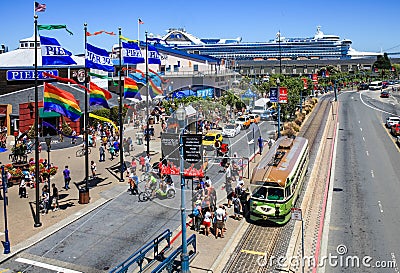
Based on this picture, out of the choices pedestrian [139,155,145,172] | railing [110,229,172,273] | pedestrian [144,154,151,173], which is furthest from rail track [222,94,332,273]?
pedestrian [139,155,145,172]

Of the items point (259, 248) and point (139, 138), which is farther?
point (139, 138)

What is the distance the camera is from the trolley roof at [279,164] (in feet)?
68.7

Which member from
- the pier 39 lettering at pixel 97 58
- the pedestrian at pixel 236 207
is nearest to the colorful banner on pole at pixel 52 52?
the pier 39 lettering at pixel 97 58

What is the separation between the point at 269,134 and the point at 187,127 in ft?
95.0

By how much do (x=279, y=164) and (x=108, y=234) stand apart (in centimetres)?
900

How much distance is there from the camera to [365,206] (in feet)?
82.5

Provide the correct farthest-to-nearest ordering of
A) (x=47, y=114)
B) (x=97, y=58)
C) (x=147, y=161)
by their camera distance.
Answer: (x=47, y=114) < (x=97, y=58) < (x=147, y=161)

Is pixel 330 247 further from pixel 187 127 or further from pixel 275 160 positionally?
pixel 187 127

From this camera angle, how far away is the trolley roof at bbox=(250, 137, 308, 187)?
2094cm

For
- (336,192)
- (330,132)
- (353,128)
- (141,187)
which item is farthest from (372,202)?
(353,128)

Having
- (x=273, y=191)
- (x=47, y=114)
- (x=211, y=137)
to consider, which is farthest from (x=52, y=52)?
(x=47, y=114)

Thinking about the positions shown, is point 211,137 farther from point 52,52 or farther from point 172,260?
point 52,52

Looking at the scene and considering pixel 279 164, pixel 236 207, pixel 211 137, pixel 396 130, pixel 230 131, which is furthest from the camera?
pixel 396 130

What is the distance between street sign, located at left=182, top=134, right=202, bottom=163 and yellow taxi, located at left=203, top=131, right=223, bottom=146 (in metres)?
2.04
